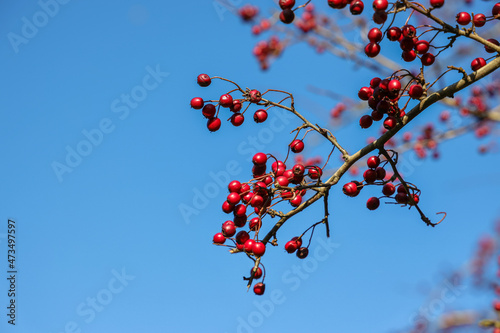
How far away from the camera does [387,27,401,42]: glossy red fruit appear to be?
2.03 meters

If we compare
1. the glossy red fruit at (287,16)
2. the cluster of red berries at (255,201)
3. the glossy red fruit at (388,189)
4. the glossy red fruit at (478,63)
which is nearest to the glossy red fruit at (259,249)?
the cluster of red berries at (255,201)

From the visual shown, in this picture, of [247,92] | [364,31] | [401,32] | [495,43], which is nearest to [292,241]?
[247,92]

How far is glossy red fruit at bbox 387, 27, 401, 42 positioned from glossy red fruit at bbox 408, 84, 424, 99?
0.23 metres

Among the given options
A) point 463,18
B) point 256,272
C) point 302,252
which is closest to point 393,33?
point 463,18

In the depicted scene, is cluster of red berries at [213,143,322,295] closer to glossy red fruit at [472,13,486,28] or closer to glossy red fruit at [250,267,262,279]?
glossy red fruit at [250,267,262,279]

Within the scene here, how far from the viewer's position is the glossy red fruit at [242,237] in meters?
1.95

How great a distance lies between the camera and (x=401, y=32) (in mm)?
2039

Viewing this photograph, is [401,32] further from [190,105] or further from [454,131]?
[454,131]

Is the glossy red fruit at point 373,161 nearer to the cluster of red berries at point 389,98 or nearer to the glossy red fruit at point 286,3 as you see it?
the cluster of red berries at point 389,98

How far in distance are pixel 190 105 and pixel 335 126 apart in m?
3.25

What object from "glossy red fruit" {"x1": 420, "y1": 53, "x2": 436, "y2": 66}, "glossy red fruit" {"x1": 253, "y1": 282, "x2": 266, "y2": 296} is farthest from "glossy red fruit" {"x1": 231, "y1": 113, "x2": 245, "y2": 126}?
"glossy red fruit" {"x1": 420, "y1": 53, "x2": 436, "y2": 66}

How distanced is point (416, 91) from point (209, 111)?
903mm

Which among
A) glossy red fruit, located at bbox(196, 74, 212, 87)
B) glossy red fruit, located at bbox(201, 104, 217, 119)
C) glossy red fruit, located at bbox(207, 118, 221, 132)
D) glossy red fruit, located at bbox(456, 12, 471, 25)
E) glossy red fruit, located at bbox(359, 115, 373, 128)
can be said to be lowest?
glossy red fruit, located at bbox(207, 118, 221, 132)

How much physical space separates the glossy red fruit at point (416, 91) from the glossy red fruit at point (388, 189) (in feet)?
1.39
